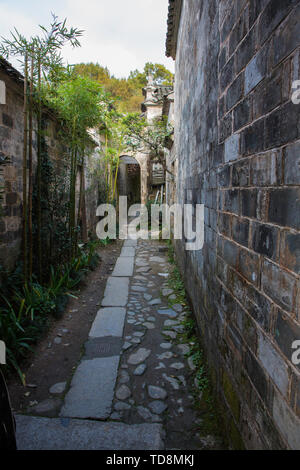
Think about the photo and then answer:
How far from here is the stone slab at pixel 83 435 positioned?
5.40ft

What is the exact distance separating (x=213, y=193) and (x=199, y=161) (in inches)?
32.2

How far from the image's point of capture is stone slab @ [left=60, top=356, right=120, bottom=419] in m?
1.92

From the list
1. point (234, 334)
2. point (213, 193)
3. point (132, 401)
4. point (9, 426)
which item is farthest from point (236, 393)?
point (213, 193)

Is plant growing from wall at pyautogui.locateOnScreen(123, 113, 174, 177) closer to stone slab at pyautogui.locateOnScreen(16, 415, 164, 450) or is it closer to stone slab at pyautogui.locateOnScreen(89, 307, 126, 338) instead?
stone slab at pyautogui.locateOnScreen(89, 307, 126, 338)

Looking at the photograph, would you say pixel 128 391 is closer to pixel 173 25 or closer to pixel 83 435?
pixel 83 435

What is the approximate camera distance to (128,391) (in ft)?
7.10

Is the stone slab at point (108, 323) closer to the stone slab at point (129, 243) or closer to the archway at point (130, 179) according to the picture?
the stone slab at point (129, 243)

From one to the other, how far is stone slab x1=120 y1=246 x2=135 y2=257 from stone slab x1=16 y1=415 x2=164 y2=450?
4647mm

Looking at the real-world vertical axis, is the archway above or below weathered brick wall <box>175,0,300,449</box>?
above

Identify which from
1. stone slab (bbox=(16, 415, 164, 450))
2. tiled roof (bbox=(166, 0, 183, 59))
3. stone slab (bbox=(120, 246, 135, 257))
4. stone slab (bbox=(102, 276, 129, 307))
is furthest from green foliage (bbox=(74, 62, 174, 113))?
stone slab (bbox=(16, 415, 164, 450))

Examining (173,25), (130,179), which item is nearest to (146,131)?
(173,25)

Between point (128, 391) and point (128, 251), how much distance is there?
15.4 ft

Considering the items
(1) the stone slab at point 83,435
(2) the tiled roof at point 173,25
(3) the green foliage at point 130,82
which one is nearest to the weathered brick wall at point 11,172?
(1) the stone slab at point 83,435

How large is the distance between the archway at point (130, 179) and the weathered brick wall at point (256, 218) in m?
13.7
